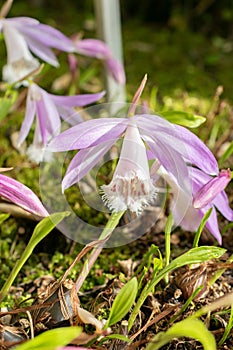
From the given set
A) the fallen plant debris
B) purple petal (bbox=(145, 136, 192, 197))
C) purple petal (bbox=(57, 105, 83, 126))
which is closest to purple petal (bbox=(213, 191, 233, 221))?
the fallen plant debris

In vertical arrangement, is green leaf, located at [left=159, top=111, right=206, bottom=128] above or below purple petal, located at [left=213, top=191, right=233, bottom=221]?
above

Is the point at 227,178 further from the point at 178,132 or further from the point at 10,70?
the point at 10,70

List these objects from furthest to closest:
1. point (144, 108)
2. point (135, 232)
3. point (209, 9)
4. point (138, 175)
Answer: point (209, 9)
point (135, 232)
point (144, 108)
point (138, 175)

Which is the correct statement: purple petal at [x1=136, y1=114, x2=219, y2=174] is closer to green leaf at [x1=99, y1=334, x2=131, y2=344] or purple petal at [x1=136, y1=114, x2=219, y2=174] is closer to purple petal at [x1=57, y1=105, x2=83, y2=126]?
green leaf at [x1=99, y1=334, x2=131, y2=344]

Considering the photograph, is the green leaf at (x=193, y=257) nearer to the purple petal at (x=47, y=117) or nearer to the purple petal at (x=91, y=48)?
the purple petal at (x=47, y=117)

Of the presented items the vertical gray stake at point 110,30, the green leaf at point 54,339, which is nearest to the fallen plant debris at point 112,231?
the green leaf at point 54,339

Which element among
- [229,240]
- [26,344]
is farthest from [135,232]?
[26,344]
